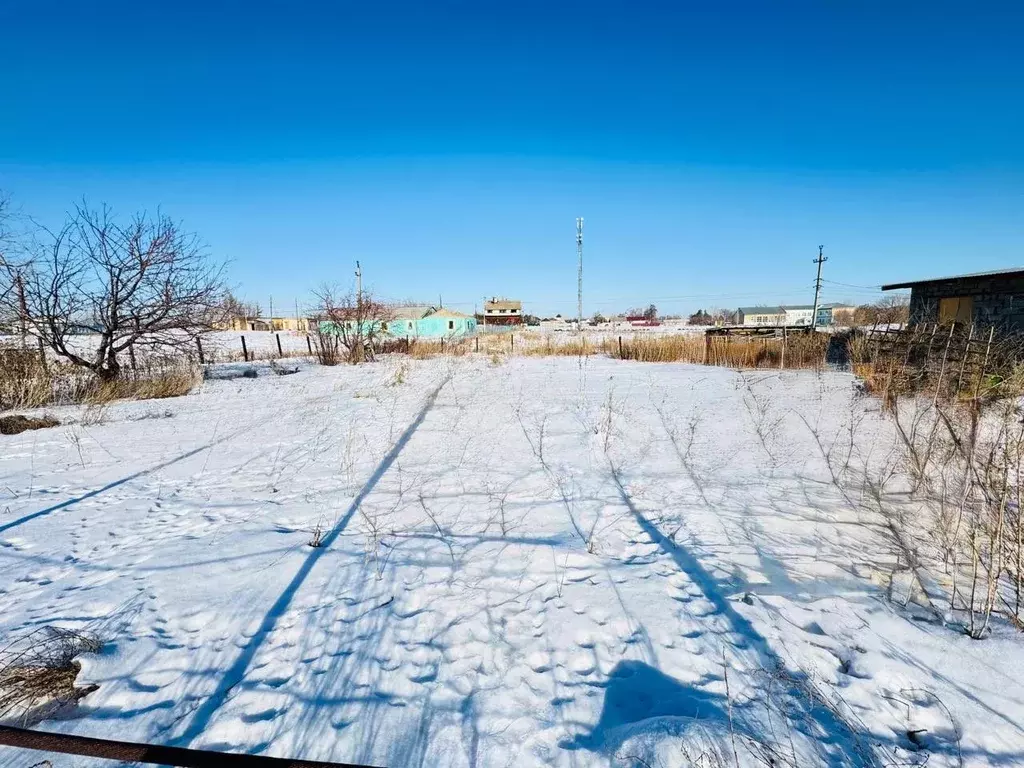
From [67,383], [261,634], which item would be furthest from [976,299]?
[67,383]

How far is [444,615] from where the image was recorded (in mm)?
2652

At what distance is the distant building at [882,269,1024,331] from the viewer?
12.6m

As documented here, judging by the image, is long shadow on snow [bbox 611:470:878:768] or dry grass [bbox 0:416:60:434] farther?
dry grass [bbox 0:416:60:434]

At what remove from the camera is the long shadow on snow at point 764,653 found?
5.53 feet

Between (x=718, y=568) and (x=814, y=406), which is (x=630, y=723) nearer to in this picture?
(x=718, y=568)

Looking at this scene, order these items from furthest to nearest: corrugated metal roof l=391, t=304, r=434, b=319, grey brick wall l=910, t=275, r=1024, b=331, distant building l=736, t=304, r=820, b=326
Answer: distant building l=736, t=304, r=820, b=326 < corrugated metal roof l=391, t=304, r=434, b=319 < grey brick wall l=910, t=275, r=1024, b=331

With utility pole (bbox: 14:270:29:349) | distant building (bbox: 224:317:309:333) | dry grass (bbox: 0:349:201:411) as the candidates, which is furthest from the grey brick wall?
distant building (bbox: 224:317:309:333)

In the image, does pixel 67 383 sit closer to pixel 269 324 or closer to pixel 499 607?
pixel 499 607

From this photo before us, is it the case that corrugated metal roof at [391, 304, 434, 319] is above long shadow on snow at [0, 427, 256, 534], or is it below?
above

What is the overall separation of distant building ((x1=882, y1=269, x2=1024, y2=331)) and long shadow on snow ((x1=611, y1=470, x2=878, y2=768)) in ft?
40.9

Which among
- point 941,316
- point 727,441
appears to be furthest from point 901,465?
point 941,316

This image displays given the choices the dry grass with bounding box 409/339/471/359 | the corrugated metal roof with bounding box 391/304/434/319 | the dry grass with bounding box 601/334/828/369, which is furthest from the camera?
the corrugated metal roof with bounding box 391/304/434/319

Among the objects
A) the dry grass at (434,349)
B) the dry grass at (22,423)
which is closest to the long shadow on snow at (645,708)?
the dry grass at (22,423)

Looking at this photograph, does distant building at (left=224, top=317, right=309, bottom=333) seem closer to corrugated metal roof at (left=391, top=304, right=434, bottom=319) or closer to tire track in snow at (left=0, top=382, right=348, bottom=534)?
corrugated metal roof at (left=391, top=304, right=434, bottom=319)
